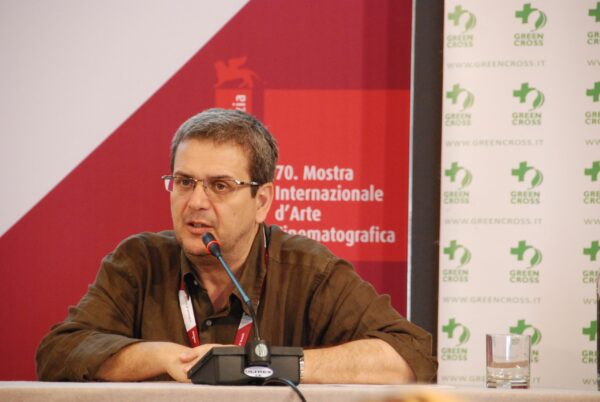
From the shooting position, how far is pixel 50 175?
378 centimetres

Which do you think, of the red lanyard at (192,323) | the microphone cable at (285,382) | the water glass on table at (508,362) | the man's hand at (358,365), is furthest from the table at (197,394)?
the red lanyard at (192,323)

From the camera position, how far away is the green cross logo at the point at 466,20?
362 centimetres

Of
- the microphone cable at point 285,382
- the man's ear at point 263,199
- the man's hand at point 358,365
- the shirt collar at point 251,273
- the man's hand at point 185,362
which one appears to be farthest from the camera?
the man's ear at point 263,199

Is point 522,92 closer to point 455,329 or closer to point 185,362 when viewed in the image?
point 455,329

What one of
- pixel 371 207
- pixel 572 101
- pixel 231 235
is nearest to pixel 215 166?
pixel 231 235

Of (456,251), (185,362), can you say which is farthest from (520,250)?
(185,362)

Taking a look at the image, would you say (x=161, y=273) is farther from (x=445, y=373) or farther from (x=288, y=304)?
(x=445, y=373)

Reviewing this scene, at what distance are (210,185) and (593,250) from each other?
1879 mm

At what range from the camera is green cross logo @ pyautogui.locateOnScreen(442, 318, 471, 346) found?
3.53 metres

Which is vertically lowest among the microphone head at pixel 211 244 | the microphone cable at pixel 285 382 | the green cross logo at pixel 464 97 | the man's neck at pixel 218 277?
the microphone cable at pixel 285 382

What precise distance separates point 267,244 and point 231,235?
7.3 inches

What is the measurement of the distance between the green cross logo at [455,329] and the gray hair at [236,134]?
1.33m

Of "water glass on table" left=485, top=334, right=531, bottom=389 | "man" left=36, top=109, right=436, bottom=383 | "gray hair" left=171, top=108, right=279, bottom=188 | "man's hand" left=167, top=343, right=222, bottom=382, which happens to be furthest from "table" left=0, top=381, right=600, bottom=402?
"gray hair" left=171, top=108, right=279, bottom=188

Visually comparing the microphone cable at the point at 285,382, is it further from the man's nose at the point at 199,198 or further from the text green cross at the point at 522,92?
the text green cross at the point at 522,92
